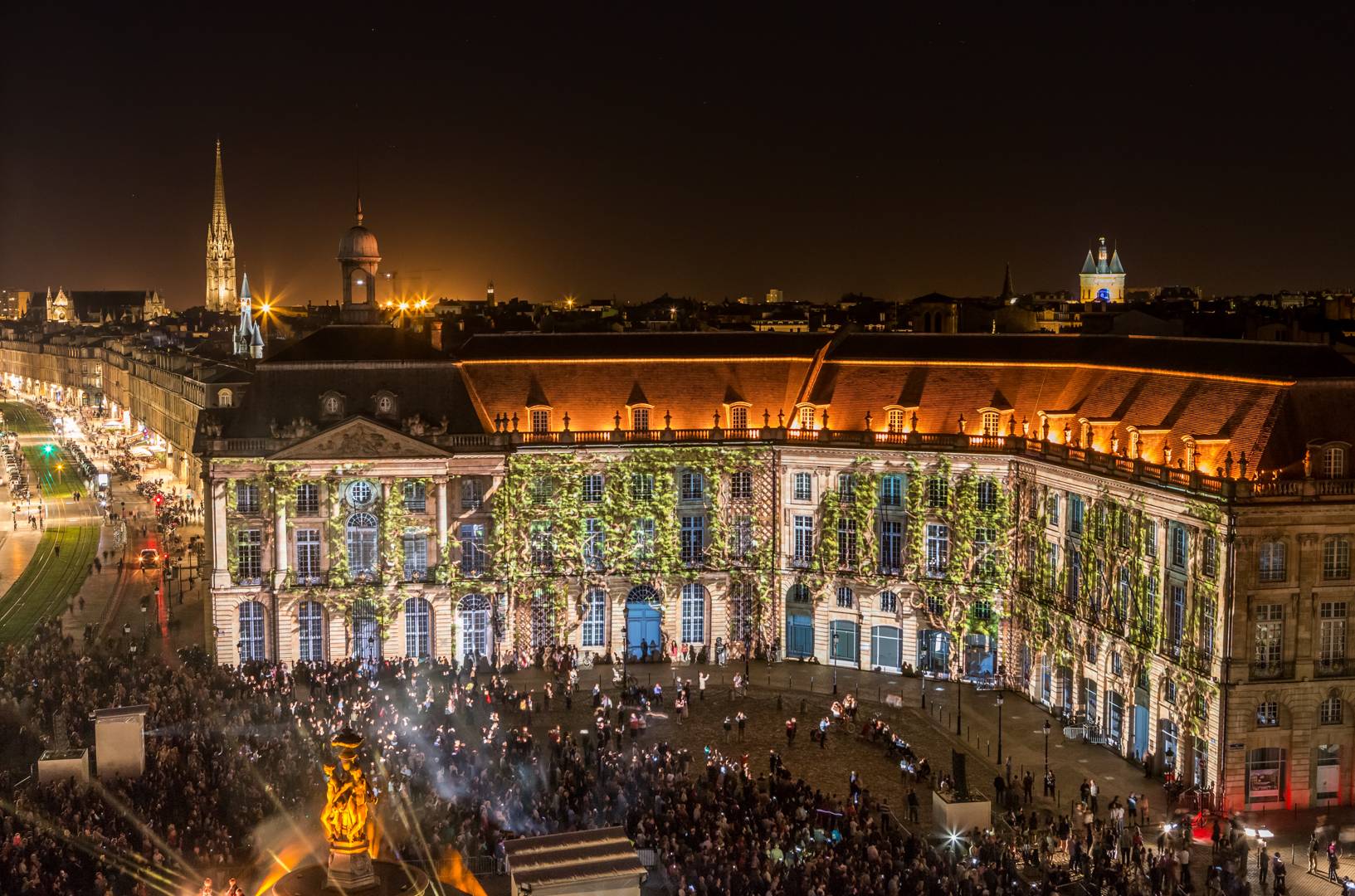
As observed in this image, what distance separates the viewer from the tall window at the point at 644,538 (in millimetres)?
76812

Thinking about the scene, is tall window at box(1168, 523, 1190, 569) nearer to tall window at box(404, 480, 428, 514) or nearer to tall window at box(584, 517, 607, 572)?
tall window at box(584, 517, 607, 572)

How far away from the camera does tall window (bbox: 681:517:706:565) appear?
A: 77438mm

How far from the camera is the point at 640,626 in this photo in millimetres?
77562

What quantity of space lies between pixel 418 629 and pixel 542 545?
23.4ft

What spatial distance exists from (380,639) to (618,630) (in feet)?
37.9

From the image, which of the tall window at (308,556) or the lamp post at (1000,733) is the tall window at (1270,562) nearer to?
the lamp post at (1000,733)

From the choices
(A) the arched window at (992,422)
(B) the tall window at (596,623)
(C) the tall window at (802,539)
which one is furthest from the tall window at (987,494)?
(B) the tall window at (596,623)

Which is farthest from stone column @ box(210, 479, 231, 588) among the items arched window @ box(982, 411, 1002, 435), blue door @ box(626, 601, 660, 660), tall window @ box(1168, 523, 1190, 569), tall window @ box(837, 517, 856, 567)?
tall window @ box(1168, 523, 1190, 569)

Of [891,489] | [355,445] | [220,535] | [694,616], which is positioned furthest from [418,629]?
[891,489]

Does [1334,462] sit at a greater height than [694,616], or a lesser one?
greater

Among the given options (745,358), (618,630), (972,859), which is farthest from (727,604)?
(972,859)

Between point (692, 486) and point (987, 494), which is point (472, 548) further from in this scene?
point (987, 494)

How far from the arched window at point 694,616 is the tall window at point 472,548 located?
10.3 meters

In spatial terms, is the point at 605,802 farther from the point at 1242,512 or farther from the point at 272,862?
the point at 1242,512
